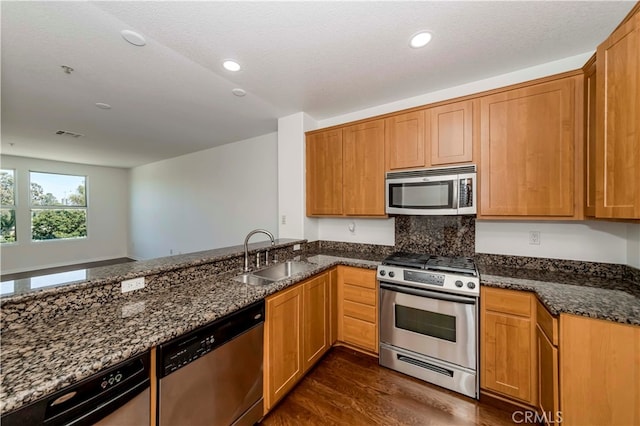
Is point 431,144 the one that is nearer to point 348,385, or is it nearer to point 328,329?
point 328,329

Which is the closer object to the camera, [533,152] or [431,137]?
[533,152]

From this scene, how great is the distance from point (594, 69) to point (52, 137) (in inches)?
263

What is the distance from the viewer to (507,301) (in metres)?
1.77

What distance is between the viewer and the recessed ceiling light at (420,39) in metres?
1.67

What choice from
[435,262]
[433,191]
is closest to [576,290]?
[435,262]

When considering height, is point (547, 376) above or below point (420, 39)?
below

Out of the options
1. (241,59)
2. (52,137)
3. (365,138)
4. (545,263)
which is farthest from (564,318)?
(52,137)

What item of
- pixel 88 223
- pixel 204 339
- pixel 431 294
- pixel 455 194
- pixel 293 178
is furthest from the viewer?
pixel 88 223

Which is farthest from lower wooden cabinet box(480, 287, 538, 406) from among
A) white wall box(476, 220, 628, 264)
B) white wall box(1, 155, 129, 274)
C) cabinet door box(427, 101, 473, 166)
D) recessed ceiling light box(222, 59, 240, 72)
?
white wall box(1, 155, 129, 274)

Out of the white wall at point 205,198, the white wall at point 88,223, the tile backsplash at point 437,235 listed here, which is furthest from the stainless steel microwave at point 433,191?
the white wall at point 88,223

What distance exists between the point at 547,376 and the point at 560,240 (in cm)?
114

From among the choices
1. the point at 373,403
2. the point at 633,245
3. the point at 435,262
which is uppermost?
the point at 633,245

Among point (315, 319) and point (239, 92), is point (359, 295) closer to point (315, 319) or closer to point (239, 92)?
point (315, 319)

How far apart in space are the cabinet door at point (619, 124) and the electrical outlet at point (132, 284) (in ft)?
9.41
